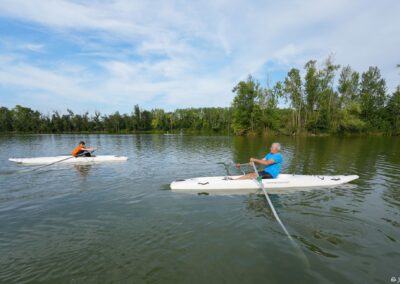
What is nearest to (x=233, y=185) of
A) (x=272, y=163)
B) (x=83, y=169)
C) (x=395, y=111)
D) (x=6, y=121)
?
(x=272, y=163)

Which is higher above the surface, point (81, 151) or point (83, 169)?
point (81, 151)

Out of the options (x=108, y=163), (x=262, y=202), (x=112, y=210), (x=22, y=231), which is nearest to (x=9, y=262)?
(x=22, y=231)

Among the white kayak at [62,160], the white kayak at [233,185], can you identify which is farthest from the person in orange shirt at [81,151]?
the white kayak at [233,185]

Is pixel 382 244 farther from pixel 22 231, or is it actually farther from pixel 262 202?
pixel 22 231

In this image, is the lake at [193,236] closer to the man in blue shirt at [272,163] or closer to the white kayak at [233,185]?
the white kayak at [233,185]

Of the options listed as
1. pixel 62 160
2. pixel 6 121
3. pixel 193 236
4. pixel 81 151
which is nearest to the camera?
pixel 193 236

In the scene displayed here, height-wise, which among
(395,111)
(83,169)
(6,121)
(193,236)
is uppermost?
(395,111)

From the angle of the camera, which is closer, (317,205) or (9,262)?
(9,262)

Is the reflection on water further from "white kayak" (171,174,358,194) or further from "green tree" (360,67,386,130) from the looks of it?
"green tree" (360,67,386,130)

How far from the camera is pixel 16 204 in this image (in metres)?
7.76

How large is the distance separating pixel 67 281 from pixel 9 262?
157cm

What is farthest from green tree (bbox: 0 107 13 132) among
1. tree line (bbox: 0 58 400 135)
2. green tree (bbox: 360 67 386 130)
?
green tree (bbox: 360 67 386 130)

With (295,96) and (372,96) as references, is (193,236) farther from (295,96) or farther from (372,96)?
(372,96)

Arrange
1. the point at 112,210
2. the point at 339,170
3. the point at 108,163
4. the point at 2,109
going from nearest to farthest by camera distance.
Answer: the point at 112,210 < the point at 339,170 < the point at 108,163 < the point at 2,109
